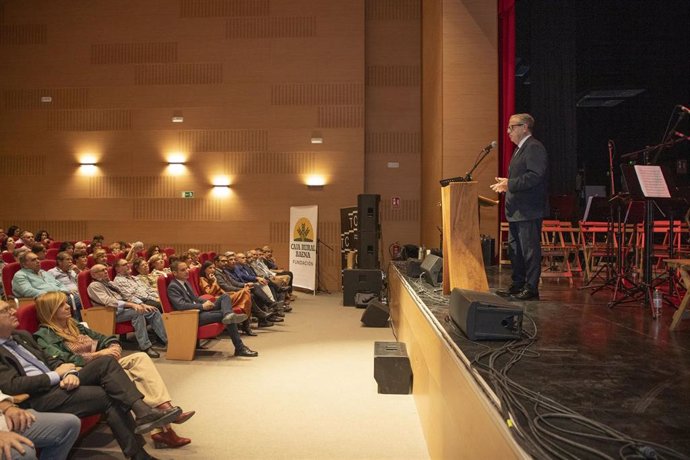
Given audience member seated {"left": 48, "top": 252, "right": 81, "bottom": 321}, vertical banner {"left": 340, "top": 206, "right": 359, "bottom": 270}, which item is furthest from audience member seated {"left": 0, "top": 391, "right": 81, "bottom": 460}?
vertical banner {"left": 340, "top": 206, "right": 359, "bottom": 270}

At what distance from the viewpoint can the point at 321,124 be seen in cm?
1127

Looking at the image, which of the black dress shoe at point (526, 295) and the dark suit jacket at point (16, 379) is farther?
the black dress shoe at point (526, 295)

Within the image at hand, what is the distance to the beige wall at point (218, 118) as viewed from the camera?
36.9ft

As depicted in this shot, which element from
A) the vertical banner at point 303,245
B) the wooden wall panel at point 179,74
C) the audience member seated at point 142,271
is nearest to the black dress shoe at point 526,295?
the audience member seated at point 142,271

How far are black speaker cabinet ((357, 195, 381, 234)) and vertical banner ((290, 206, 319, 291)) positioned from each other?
3.68 feet

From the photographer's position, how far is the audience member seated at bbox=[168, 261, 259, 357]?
541 cm

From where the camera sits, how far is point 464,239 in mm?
3977

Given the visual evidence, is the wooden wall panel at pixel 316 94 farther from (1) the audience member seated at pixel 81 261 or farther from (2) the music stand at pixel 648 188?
(2) the music stand at pixel 648 188

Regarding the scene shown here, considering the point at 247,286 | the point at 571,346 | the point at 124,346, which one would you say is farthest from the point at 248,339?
the point at 571,346

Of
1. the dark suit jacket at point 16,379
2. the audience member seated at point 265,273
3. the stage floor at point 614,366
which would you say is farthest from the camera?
the audience member seated at point 265,273

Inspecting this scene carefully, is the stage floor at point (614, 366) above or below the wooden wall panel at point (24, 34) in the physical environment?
below

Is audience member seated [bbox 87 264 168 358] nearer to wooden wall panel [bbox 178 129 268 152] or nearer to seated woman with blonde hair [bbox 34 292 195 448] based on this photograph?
seated woman with blonde hair [bbox 34 292 195 448]

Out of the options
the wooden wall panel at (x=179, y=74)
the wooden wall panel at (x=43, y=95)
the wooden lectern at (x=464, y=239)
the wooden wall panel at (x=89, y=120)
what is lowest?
the wooden lectern at (x=464, y=239)

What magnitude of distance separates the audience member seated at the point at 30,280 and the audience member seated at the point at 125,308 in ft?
1.47
